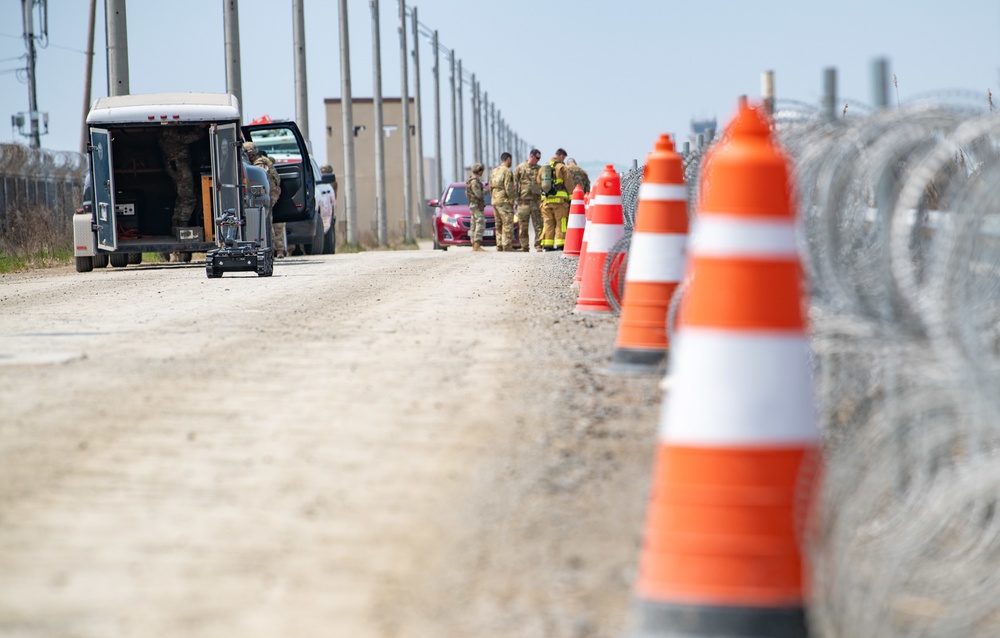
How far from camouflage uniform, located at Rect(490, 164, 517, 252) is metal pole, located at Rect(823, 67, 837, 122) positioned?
2262 cm

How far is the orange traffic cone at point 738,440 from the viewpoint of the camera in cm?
342

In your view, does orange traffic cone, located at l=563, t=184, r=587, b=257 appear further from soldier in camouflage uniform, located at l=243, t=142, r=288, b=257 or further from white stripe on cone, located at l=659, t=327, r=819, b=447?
white stripe on cone, located at l=659, t=327, r=819, b=447

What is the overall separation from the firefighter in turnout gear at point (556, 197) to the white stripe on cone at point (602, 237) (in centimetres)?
1661

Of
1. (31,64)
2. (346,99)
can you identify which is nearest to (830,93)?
(346,99)

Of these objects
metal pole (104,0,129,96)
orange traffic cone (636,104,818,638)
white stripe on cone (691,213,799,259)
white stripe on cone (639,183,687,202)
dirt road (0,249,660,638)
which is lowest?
dirt road (0,249,660,638)

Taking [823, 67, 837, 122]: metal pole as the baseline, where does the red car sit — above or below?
below

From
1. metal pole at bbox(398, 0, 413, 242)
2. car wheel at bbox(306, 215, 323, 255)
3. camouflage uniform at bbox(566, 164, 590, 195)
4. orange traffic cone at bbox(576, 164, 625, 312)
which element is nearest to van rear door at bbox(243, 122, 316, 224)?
car wheel at bbox(306, 215, 323, 255)

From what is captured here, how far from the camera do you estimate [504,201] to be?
29.8 meters

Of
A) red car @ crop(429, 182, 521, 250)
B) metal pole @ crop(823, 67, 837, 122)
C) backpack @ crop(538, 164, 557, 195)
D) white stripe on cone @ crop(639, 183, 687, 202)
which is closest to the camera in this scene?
metal pole @ crop(823, 67, 837, 122)

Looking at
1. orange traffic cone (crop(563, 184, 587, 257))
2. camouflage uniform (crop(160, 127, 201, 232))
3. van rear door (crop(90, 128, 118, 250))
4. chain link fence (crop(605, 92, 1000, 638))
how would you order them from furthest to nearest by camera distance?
camouflage uniform (crop(160, 127, 201, 232)) → van rear door (crop(90, 128, 118, 250)) → orange traffic cone (crop(563, 184, 587, 257)) → chain link fence (crop(605, 92, 1000, 638))

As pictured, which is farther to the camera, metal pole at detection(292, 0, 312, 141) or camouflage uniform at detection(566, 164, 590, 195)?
metal pole at detection(292, 0, 312, 141)

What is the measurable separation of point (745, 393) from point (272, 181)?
21924 mm

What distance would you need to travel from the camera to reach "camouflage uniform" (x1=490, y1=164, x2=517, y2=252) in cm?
2956

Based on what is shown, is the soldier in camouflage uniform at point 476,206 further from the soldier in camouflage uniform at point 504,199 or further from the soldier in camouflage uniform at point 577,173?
the soldier in camouflage uniform at point 577,173
